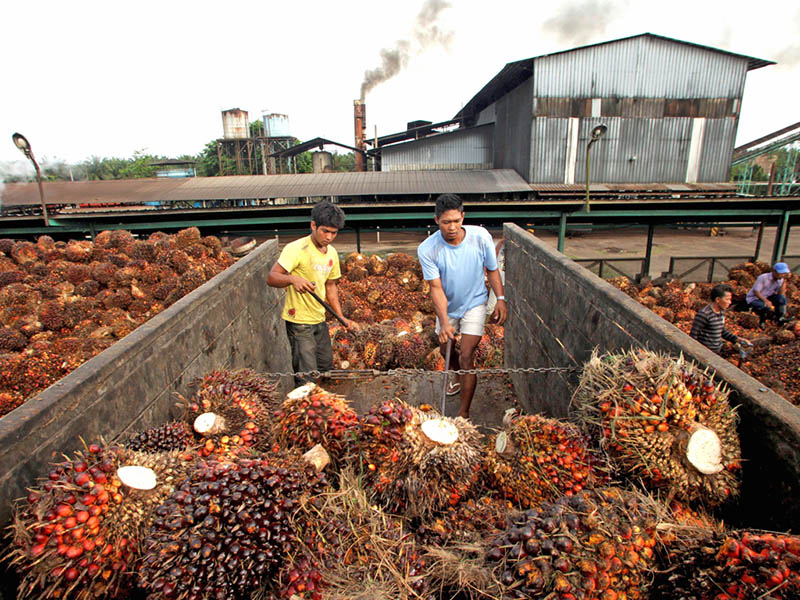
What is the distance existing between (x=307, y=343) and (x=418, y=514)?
3.01 metres

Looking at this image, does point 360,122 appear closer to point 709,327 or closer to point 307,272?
point 307,272

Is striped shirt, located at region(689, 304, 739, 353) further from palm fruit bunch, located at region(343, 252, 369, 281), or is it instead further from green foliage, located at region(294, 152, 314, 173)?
green foliage, located at region(294, 152, 314, 173)

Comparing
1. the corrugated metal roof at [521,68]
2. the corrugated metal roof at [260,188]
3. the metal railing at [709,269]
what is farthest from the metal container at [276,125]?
the metal railing at [709,269]

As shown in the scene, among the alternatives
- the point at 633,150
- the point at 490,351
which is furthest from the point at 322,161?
the point at 490,351

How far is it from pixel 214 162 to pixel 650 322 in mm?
50830

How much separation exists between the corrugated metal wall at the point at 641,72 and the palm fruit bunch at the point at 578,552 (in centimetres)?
2225

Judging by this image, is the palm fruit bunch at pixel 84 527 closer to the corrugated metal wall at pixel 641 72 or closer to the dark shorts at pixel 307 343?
the dark shorts at pixel 307 343

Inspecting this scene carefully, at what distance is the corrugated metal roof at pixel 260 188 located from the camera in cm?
1678

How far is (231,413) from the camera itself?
261 cm

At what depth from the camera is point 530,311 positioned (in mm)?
4820

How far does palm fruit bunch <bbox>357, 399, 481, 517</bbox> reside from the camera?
2.04 metres

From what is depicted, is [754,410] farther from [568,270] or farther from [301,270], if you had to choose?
[301,270]

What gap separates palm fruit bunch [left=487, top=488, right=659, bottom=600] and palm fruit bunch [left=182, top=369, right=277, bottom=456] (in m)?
1.42

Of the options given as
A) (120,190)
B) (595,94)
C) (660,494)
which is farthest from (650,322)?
(595,94)
